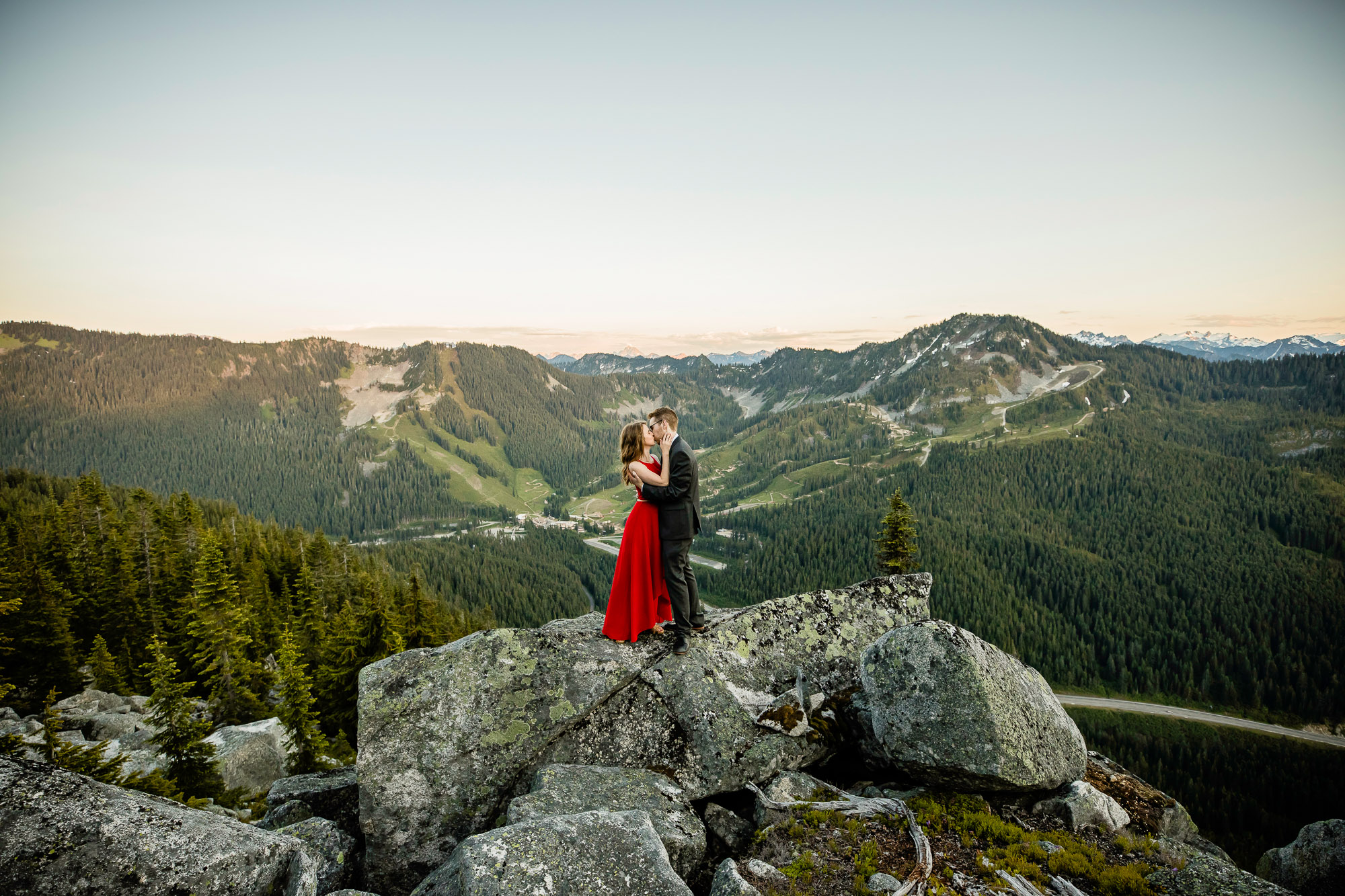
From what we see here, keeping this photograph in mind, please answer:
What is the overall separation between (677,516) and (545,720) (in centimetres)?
457

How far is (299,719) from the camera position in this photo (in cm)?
2516

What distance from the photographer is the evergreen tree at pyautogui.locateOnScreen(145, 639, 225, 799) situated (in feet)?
74.2

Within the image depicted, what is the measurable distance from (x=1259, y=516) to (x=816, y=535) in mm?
154510

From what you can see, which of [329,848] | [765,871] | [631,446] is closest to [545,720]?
[329,848]

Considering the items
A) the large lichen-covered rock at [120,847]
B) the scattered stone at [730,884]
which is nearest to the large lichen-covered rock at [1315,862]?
the scattered stone at [730,884]

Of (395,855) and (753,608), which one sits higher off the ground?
(753,608)

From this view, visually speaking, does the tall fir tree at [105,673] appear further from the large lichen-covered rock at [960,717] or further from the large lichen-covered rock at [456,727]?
the large lichen-covered rock at [960,717]

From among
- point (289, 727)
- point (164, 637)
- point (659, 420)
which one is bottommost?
point (164, 637)

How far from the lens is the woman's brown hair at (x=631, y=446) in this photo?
36.1 feet

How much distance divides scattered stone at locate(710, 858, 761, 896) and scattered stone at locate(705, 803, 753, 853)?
1254 mm

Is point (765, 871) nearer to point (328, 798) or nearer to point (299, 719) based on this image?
point (328, 798)

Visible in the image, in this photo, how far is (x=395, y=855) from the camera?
29.3 feet

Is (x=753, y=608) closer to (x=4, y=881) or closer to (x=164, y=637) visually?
(x=4, y=881)

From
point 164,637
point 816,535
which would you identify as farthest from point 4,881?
point 816,535
